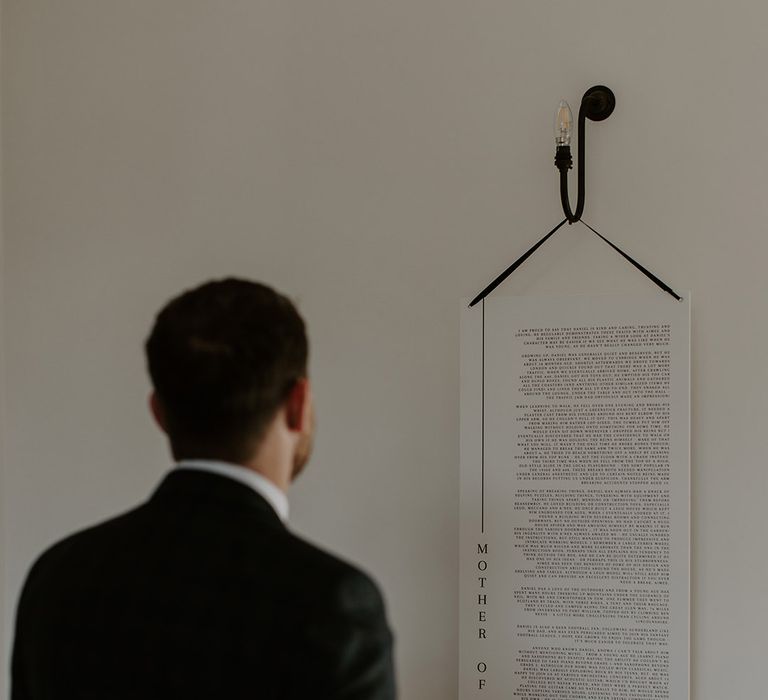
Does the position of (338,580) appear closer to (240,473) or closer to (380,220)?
(240,473)

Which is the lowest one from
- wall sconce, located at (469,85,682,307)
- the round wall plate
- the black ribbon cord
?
the black ribbon cord

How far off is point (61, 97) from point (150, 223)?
30 cm

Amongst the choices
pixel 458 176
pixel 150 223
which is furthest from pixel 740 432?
pixel 150 223

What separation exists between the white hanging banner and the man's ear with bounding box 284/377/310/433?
693mm

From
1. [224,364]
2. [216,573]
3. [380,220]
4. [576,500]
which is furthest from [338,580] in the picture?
[380,220]

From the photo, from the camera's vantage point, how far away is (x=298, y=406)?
0.99 m

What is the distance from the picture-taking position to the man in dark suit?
0.86m

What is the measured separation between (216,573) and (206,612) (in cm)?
3

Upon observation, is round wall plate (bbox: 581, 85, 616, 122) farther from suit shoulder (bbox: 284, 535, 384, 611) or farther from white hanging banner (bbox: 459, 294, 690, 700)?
suit shoulder (bbox: 284, 535, 384, 611)

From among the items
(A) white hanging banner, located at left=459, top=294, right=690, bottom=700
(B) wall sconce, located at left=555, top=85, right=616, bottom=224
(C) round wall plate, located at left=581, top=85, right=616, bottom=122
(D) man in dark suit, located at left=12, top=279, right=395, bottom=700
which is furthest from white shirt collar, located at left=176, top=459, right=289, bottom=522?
(C) round wall plate, located at left=581, top=85, right=616, bottom=122

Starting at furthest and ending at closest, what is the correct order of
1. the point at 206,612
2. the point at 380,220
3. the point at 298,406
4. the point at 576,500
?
the point at 380,220 < the point at 576,500 < the point at 298,406 < the point at 206,612

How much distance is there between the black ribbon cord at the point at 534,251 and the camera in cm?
160

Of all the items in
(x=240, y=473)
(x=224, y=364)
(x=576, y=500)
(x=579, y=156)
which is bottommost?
(x=576, y=500)

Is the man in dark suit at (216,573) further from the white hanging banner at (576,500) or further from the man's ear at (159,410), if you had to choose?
the white hanging banner at (576,500)
